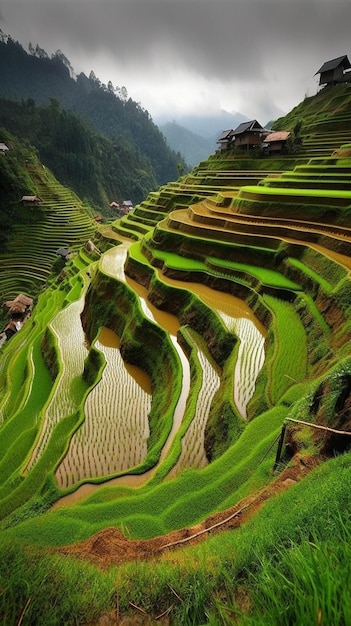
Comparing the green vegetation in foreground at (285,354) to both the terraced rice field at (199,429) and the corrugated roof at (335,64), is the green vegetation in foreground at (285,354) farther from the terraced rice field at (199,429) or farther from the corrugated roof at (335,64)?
the corrugated roof at (335,64)

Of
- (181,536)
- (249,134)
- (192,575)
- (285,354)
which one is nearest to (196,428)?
(285,354)

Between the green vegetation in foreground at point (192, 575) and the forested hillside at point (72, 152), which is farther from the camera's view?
the forested hillside at point (72, 152)

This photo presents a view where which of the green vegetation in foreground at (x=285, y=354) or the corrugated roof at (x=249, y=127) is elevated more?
the corrugated roof at (x=249, y=127)

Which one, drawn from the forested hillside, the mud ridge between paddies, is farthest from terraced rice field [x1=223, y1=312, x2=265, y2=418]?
the forested hillside

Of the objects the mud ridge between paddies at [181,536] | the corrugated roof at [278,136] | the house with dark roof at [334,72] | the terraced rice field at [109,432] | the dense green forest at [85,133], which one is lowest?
the terraced rice field at [109,432]

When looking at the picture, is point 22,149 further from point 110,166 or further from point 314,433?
point 314,433

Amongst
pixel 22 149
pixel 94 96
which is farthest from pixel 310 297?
pixel 94 96

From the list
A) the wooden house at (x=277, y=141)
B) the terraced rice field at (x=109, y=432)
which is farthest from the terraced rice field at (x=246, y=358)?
the wooden house at (x=277, y=141)
